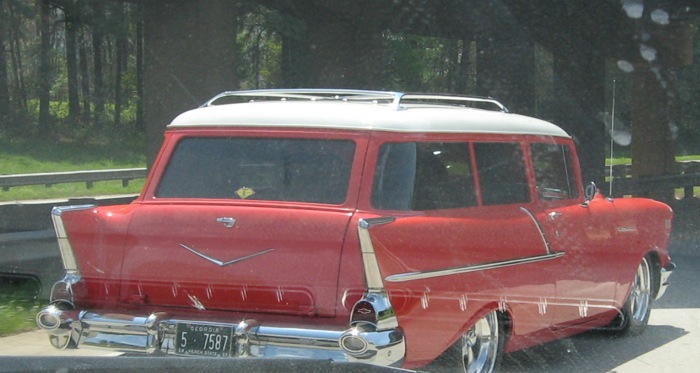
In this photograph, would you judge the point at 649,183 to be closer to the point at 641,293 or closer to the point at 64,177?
the point at 641,293

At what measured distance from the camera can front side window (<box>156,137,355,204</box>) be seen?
18.3ft

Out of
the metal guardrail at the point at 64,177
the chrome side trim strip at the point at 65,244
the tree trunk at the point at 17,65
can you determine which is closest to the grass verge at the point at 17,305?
the chrome side trim strip at the point at 65,244

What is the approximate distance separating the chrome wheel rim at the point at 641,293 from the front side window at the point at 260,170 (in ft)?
10.8

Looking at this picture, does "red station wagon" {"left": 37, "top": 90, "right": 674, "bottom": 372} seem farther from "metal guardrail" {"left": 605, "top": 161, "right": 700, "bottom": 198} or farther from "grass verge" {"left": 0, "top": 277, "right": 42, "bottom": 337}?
"metal guardrail" {"left": 605, "top": 161, "right": 700, "bottom": 198}

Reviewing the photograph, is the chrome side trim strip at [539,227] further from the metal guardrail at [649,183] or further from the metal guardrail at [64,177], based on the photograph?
the metal guardrail at [64,177]

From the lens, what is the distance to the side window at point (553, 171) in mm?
6752

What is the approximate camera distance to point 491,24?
2020cm

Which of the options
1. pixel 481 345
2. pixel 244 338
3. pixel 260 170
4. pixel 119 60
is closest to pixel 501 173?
pixel 481 345

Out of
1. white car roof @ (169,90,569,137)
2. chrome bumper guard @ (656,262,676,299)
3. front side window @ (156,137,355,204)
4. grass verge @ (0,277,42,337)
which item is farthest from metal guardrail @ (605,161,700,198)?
front side window @ (156,137,355,204)

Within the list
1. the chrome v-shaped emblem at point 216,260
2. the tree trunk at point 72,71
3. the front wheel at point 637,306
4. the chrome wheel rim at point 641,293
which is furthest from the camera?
the tree trunk at point 72,71

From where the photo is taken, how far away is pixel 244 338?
16.6ft

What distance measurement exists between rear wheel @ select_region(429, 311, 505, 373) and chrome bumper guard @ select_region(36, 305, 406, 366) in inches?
31.2

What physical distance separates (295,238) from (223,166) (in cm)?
86

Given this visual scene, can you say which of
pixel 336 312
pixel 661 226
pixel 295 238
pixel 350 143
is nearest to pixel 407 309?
pixel 336 312
